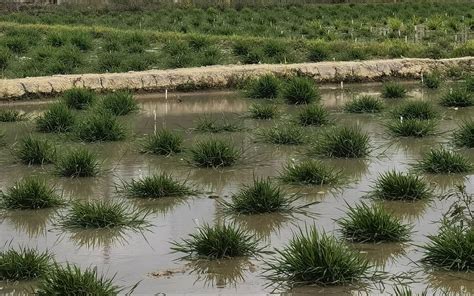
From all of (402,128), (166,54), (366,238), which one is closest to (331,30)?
(166,54)

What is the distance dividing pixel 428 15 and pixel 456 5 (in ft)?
15.9

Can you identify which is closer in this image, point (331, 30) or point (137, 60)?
point (137, 60)

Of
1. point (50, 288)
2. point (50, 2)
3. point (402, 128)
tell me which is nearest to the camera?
point (50, 288)

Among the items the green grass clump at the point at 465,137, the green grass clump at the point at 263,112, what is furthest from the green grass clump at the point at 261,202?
the green grass clump at the point at 263,112

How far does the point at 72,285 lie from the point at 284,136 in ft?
18.0

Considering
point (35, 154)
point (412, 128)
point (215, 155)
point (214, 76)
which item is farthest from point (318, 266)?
point (214, 76)

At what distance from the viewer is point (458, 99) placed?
45.3 feet

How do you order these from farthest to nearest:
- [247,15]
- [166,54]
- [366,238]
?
[247,15]
[166,54]
[366,238]

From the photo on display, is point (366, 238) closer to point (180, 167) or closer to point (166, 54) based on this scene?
point (180, 167)

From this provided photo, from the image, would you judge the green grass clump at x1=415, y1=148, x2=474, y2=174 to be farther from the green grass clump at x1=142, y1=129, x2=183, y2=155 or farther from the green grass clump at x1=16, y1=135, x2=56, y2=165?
the green grass clump at x1=16, y1=135, x2=56, y2=165

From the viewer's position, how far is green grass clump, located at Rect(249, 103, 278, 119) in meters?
12.9

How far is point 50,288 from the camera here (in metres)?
5.86

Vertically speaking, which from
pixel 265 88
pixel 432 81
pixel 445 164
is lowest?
pixel 432 81

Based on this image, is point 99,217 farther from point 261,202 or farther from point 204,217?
point 261,202
